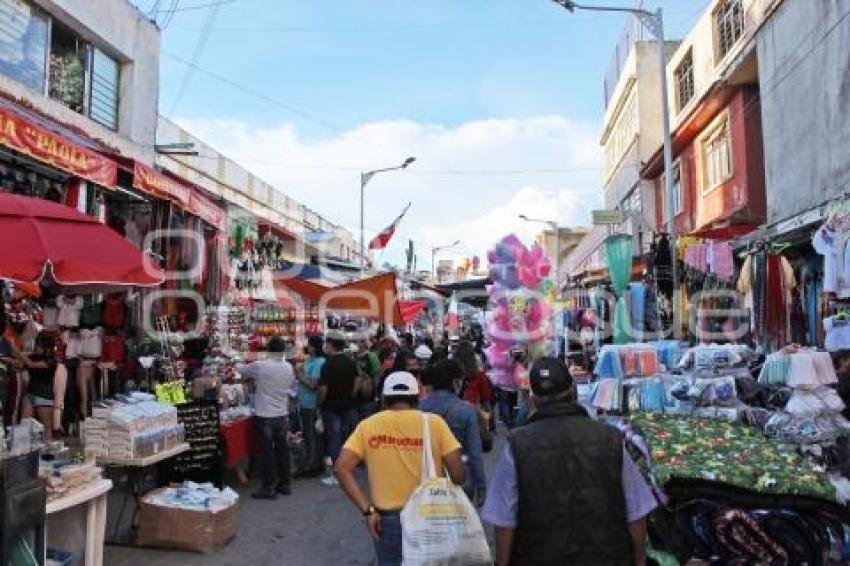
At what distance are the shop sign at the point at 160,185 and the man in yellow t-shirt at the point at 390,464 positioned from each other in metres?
5.47

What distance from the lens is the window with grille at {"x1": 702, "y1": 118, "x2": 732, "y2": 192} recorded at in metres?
17.6

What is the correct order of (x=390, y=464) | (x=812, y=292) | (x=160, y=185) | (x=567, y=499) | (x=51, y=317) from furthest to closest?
(x=51, y=317), (x=812, y=292), (x=160, y=185), (x=390, y=464), (x=567, y=499)

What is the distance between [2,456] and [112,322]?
6.28 metres

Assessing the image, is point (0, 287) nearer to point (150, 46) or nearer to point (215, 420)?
point (215, 420)

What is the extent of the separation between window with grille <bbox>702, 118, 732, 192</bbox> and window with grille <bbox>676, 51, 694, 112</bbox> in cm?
285

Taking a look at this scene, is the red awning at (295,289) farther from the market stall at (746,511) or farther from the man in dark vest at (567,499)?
the man in dark vest at (567,499)


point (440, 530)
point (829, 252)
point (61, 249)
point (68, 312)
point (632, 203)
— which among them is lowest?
point (440, 530)

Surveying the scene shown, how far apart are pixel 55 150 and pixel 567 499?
240 inches

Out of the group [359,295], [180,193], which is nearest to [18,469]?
[180,193]

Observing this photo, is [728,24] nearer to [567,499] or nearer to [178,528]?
[178,528]

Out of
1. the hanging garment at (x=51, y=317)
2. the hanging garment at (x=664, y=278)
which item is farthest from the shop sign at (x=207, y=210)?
the hanging garment at (x=664, y=278)

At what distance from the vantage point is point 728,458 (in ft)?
16.1

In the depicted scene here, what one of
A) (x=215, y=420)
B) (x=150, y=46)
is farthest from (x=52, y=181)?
(x=150, y=46)

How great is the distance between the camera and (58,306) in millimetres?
9859
